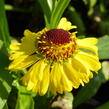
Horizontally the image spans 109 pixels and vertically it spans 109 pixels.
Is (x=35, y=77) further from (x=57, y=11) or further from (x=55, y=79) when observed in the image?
(x=57, y=11)

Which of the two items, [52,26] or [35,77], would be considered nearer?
[35,77]

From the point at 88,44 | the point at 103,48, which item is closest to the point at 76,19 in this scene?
the point at 103,48

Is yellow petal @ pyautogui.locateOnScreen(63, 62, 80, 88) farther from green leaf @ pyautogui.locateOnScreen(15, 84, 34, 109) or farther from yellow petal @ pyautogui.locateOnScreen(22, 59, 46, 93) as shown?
green leaf @ pyautogui.locateOnScreen(15, 84, 34, 109)

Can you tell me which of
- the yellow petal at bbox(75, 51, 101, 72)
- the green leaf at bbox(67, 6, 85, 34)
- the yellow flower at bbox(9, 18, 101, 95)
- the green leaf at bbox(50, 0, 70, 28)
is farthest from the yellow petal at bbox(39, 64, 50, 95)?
the green leaf at bbox(67, 6, 85, 34)

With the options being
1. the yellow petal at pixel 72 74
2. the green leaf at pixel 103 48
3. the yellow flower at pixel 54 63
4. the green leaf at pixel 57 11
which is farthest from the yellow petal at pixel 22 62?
the green leaf at pixel 103 48

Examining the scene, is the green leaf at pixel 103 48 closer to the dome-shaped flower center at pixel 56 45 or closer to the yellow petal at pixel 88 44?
the yellow petal at pixel 88 44

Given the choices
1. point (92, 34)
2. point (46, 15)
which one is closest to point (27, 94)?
point (46, 15)
